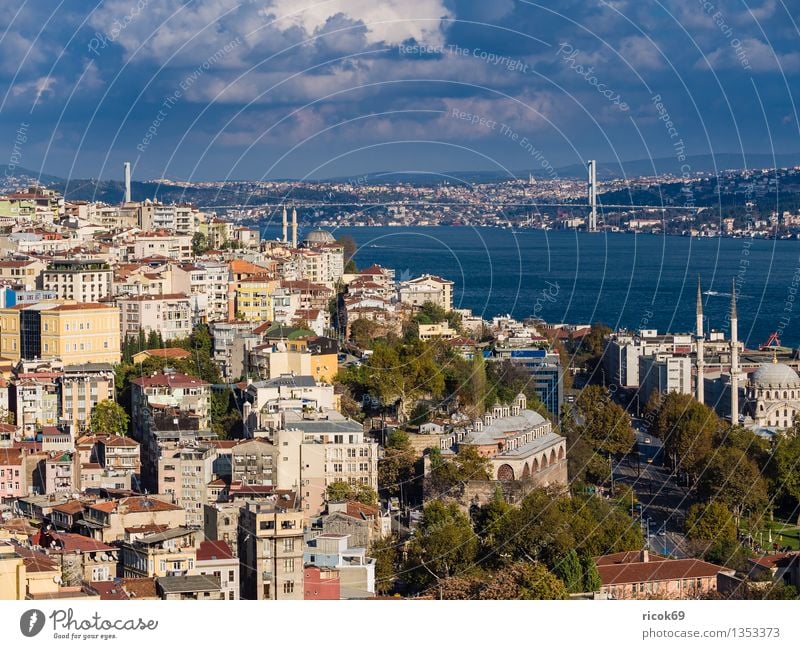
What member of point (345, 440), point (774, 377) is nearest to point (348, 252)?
point (774, 377)

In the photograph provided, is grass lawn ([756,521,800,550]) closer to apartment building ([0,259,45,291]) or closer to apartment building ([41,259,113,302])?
apartment building ([41,259,113,302])

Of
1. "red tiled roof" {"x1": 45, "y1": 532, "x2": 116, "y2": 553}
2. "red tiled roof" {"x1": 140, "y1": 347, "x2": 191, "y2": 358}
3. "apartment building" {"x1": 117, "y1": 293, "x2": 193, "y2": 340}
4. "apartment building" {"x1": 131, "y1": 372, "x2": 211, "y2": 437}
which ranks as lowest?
"red tiled roof" {"x1": 45, "y1": 532, "x2": 116, "y2": 553}

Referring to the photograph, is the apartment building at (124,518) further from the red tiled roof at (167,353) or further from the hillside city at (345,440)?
the red tiled roof at (167,353)

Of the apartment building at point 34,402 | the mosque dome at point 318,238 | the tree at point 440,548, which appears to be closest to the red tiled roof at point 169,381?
the apartment building at point 34,402

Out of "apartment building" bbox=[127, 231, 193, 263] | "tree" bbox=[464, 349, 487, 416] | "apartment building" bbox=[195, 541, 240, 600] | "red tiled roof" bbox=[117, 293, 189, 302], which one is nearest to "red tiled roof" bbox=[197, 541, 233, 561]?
"apartment building" bbox=[195, 541, 240, 600]

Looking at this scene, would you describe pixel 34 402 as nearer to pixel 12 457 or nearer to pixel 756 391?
pixel 12 457
